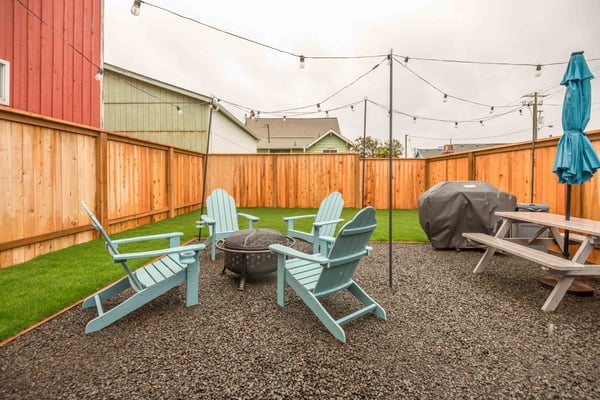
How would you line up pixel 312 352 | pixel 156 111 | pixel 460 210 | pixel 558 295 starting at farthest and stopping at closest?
pixel 156 111 < pixel 460 210 < pixel 558 295 < pixel 312 352

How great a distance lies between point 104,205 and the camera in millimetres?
4699

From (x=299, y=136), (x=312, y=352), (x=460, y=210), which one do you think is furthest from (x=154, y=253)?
(x=299, y=136)

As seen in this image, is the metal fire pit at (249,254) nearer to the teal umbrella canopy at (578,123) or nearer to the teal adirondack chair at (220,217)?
the teal adirondack chair at (220,217)

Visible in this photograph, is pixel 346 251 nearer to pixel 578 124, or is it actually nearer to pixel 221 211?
pixel 221 211

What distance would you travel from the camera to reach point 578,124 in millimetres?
2736

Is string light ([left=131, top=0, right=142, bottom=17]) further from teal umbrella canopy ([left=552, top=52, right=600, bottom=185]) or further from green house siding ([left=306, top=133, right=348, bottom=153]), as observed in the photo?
green house siding ([left=306, top=133, right=348, bottom=153])

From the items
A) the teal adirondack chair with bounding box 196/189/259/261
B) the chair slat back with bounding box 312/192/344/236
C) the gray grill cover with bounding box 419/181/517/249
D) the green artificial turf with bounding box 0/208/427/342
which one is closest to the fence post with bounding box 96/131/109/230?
the green artificial turf with bounding box 0/208/427/342

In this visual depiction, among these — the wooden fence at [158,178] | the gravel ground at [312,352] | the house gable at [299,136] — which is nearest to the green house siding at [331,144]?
the house gable at [299,136]

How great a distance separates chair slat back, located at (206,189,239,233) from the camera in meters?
4.00

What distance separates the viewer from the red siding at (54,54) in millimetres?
4490

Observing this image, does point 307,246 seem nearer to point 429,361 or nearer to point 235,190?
point 429,361

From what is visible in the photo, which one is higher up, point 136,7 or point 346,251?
point 136,7

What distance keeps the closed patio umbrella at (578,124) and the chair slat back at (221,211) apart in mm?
3889

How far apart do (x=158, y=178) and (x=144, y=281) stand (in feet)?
16.4
